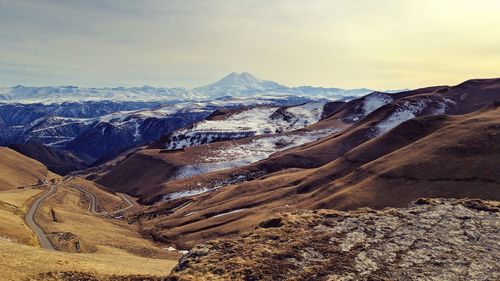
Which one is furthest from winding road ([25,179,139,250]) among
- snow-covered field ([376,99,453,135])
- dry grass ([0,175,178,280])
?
snow-covered field ([376,99,453,135])

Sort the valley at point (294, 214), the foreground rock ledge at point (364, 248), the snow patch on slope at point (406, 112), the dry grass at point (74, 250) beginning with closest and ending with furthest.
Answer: the foreground rock ledge at point (364, 248)
the valley at point (294, 214)
the dry grass at point (74, 250)
the snow patch on slope at point (406, 112)

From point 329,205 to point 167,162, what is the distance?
136 m

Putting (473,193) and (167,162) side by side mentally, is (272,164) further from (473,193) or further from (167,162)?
(473,193)

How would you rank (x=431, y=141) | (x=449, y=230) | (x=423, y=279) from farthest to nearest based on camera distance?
1. (x=431, y=141)
2. (x=449, y=230)
3. (x=423, y=279)

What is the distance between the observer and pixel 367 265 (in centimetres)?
2416

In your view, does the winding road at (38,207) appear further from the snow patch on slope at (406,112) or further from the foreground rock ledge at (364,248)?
the snow patch on slope at (406,112)

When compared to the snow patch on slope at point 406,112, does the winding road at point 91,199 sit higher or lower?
lower

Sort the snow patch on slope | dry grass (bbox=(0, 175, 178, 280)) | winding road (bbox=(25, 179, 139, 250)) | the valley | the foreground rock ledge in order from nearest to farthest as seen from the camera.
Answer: the foreground rock ledge < the valley < dry grass (bbox=(0, 175, 178, 280)) < winding road (bbox=(25, 179, 139, 250)) < the snow patch on slope

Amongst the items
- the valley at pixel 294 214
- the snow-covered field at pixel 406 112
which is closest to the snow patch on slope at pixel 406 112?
the snow-covered field at pixel 406 112

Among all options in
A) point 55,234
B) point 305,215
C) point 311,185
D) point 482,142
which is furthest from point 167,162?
point 305,215

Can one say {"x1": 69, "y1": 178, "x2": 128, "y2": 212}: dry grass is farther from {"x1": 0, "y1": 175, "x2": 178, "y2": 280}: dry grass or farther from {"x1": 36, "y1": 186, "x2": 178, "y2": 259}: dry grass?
{"x1": 36, "y1": 186, "x2": 178, "y2": 259}: dry grass

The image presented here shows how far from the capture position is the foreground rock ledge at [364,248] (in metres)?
23.7

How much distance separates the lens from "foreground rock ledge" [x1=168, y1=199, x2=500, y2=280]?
23656 mm

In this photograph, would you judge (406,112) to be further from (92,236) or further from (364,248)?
(364,248)
